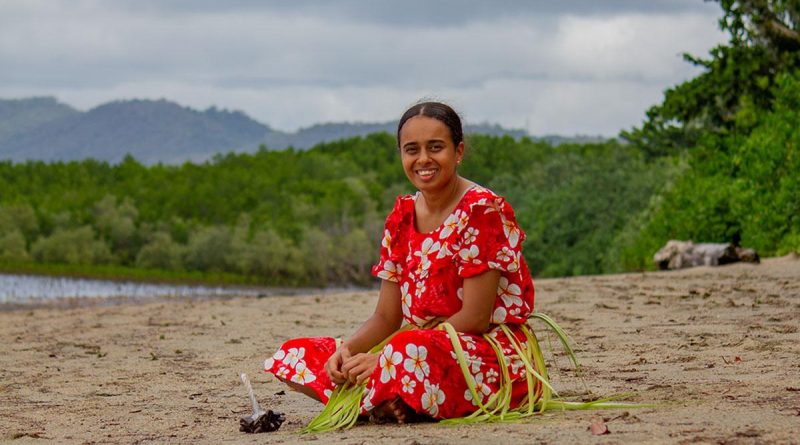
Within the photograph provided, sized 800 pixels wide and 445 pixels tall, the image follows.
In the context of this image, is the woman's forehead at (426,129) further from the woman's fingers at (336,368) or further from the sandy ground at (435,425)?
the sandy ground at (435,425)

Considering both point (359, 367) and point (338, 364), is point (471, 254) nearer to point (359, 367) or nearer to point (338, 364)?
point (359, 367)

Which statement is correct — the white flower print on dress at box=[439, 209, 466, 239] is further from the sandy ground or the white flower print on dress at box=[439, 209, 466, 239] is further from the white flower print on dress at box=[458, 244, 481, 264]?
the sandy ground

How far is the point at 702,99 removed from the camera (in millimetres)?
21344

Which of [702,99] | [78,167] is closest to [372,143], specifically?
[78,167]

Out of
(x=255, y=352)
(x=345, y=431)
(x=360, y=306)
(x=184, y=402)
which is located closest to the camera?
(x=345, y=431)

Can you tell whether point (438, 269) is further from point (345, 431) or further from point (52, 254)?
point (52, 254)

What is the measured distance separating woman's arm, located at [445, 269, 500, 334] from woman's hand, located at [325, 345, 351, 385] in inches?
19.8

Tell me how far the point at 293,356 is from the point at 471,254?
104 cm

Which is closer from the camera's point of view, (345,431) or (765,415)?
(765,415)

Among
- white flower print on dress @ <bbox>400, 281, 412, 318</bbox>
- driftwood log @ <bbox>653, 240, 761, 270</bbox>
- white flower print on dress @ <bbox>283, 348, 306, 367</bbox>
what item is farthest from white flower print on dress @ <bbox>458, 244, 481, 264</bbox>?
driftwood log @ <bbox>653, 240, 761, 270</bbox>

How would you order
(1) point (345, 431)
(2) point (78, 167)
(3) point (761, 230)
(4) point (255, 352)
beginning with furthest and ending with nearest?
(2) point (78, 167) → (3) point (761, 230) → (4) point (255, 352) → (1) point (345, 431)

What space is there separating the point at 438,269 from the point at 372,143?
74624 millimetres

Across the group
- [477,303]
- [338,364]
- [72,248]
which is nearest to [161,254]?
[72,248]

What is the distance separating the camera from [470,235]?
484cm
